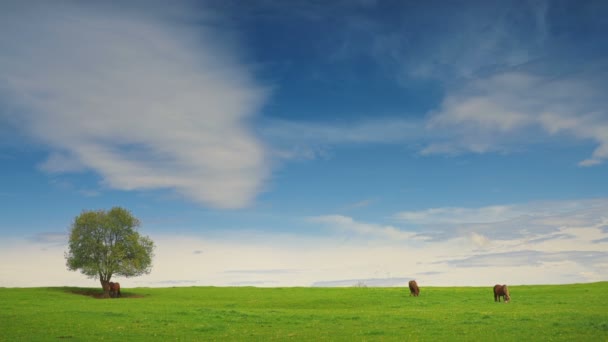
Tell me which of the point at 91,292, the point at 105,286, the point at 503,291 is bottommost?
the point at 91,292

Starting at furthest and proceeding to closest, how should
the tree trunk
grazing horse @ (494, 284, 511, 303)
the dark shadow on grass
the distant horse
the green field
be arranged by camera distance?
the tree trunk, the dark shadow on grass, the distant horse, grazing horse @ (494, 284, 511, 303), the green field

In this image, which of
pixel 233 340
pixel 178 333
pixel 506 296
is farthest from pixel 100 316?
pixel 506 296

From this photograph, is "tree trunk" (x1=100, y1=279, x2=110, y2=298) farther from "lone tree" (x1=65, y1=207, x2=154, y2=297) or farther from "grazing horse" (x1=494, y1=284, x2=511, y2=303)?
"grazing horse" (x1=494, y1=284, x2=511, y2=303)

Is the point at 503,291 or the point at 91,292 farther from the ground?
the point at 503,291

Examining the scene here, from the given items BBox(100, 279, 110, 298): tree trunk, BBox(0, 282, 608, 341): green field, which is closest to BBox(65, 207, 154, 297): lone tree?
BBox(100, 279, 110, 298): tree trunk

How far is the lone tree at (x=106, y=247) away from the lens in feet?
267

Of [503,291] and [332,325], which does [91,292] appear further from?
[503,291]

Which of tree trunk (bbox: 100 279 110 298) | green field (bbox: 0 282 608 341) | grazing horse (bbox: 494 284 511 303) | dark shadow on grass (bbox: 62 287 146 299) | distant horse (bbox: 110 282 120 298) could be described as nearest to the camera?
green field (bbox: 0 282 608 341)

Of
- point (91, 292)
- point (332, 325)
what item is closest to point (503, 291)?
point (332, 325)

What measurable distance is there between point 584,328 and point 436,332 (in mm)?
8342

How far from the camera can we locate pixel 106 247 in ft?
270

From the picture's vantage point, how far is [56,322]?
125ft

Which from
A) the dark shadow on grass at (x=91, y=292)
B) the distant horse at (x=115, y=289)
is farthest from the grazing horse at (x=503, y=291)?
the distant horse at (x=115, y=289)

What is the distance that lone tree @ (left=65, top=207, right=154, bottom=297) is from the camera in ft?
267
